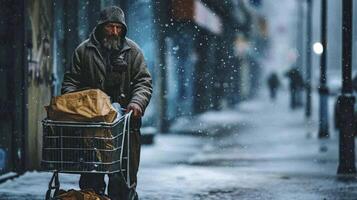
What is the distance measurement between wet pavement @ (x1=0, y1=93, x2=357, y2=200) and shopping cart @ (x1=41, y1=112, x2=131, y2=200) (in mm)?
2838

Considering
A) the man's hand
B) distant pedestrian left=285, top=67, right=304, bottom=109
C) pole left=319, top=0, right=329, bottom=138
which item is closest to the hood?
the man's hand

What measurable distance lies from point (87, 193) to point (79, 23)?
22.4 ft

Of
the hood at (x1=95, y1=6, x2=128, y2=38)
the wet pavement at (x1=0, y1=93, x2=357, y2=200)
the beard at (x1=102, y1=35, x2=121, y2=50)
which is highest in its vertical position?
the hood at (x1=95, y1=6, x2=128, y2=38)

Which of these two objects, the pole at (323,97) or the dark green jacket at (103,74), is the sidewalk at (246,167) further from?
the dark green jacket at (103,74)

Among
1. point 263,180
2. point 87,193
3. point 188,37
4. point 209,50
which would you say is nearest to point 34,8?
point 263,180

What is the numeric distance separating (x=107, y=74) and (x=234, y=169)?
554 centimetres

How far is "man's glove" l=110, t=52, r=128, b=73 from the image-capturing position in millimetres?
8102

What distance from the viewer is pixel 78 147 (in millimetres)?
7160

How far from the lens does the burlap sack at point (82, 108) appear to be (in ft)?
23.7

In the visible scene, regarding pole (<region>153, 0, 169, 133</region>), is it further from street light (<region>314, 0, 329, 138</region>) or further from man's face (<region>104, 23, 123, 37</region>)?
man's face (<region>104, 23, 123, 37</region>)

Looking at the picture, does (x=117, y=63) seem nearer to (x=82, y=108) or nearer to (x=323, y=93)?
(x=82, y=108)

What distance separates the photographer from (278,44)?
12462 centimetres

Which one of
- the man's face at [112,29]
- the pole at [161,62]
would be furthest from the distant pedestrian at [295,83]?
the man's face at [112,29]

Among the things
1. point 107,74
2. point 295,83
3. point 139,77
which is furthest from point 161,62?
point 295,83
